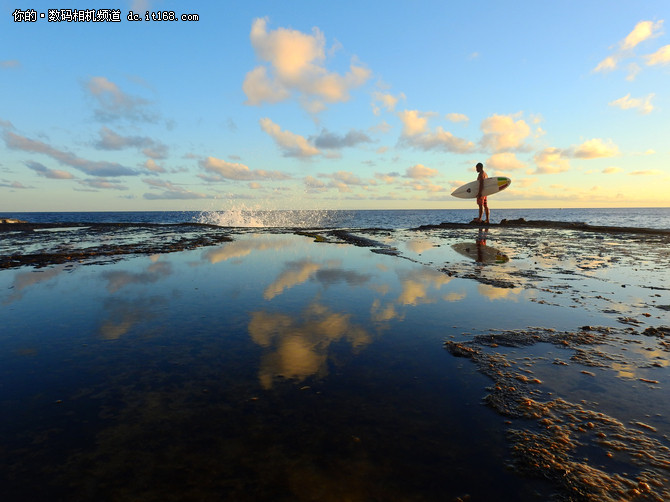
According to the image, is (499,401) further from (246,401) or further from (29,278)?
(29,278)

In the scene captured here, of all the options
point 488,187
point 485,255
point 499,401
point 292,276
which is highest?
point 488,187

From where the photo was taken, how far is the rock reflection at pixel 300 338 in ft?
18.5

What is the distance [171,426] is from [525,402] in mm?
4669

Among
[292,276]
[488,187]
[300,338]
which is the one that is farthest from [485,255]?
[488,187]

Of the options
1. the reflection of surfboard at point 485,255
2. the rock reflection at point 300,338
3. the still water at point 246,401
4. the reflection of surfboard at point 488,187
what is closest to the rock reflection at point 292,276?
the still water at point 246,401

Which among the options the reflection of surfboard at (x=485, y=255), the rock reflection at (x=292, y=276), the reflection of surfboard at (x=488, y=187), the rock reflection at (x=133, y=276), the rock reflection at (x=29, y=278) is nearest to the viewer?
the rock reflection at (x=29, y=278)

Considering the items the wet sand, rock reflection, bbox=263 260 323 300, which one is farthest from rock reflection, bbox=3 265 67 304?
rock reflection, bbox=263 260 323 300

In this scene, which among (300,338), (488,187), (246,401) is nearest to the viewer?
(246,401)

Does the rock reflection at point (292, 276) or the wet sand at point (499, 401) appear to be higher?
the rock reflection at point (292, 276)

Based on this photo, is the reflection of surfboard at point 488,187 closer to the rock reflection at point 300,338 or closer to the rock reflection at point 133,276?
the rock reflection at point 133,276

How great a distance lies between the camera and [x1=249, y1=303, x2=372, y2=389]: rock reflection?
5.62 meters

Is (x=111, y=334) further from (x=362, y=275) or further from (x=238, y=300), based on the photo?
(x=362, y=275)

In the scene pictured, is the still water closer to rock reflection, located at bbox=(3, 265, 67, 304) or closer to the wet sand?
the wet sand

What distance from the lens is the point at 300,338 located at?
277 inches
